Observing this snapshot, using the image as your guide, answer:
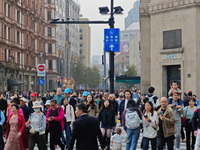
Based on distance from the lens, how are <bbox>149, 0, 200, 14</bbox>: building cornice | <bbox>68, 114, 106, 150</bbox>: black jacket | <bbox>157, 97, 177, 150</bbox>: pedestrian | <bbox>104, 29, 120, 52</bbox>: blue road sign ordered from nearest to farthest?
<bbox>68, 114, 106, 150</bbox>: black jacket
<bbox>157, 97, 177, 150</bbox>: pedestrian
<bbox>104, 29, 120, 52</bbox>: blue road sign
<bbox>149, 0, 200, 14</bbox>: building cornice

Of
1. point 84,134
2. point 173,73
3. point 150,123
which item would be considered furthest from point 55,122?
point 173,73

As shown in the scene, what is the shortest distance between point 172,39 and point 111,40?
10.7 meters

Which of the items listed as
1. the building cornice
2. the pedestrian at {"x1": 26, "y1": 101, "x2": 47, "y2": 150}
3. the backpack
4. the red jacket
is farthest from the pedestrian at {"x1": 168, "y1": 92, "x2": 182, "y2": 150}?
the building cornice

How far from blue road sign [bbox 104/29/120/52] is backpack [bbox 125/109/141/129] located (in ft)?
31.9

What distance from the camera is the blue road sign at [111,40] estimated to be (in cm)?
1997

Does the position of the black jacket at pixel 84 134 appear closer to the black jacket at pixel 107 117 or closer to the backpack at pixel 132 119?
the backpack at pixel 132 119

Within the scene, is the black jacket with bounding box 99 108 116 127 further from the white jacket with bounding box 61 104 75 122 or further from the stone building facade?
the stone building facade

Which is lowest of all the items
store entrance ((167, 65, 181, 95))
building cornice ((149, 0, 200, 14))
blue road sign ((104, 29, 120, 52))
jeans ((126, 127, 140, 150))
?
jeans ((126, 127, 140, 150))

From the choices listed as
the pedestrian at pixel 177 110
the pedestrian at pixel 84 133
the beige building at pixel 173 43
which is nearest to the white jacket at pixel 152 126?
the pedestrian at pixel 177 110

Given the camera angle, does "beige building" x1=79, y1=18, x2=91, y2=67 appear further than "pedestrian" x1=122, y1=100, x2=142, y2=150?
Yes

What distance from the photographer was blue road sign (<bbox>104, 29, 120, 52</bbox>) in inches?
786

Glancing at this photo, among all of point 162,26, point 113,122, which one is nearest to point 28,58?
point 162,26

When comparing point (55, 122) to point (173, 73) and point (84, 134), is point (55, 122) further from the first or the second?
point (173, 73)

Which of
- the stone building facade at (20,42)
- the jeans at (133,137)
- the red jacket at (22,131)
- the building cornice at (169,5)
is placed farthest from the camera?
the stone building facade at (20,42)
